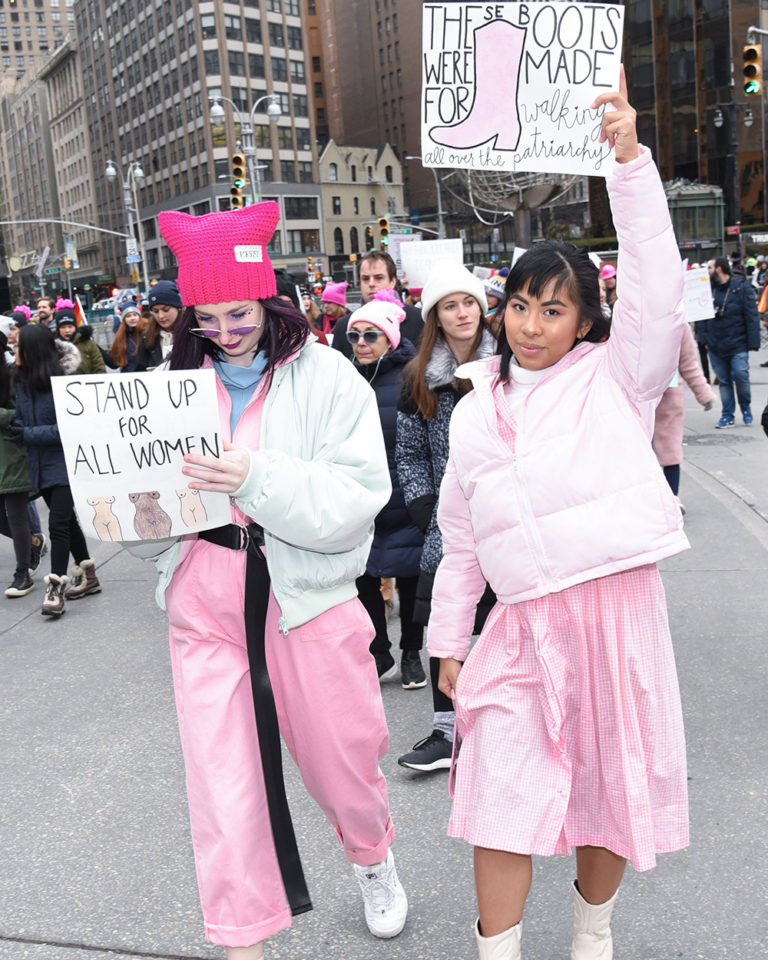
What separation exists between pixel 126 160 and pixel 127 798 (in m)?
107

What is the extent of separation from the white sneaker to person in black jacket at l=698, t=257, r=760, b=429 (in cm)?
986

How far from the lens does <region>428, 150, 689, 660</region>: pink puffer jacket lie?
2.13 m

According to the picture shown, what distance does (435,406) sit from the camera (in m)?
3.94

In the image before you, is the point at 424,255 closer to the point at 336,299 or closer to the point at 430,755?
the point at 336,299

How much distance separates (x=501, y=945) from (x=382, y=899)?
68 centimetres

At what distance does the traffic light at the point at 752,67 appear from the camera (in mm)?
17172

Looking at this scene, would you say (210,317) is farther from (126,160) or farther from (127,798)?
→ (126,160)

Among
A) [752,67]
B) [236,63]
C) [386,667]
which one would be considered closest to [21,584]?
[386,667]

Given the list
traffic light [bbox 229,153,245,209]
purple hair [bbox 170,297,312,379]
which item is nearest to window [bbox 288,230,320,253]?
traffic light [bbox 229,153,245,209]

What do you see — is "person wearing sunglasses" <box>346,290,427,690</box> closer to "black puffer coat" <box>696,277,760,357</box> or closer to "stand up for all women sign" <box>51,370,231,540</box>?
"stand up for all women sign" <box>51,370,231,540</box>

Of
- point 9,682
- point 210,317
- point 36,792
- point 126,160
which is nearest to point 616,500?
point 210,317

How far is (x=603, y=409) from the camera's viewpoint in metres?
2.23

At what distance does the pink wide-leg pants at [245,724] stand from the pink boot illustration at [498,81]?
1.96m

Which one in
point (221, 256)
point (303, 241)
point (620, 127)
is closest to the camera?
point (620, 127)
